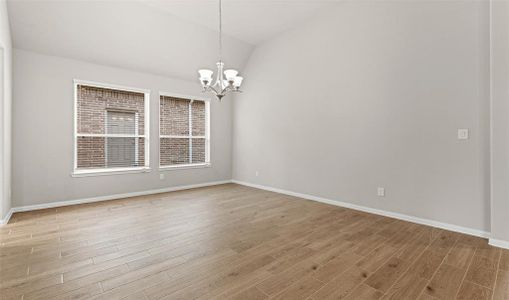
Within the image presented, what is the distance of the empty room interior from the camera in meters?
2.12

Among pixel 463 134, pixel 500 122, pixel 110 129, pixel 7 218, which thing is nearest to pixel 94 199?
pixel 7 218

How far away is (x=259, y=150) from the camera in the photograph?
19.2 ft

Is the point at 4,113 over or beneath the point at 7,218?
over

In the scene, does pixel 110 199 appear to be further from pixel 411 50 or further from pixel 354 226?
pixel 411 50

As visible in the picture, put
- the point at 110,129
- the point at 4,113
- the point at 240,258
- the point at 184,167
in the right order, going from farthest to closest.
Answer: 1. the point at 184,167
2. the point at 110,129
3. the point at 4,113
4. the point at 240,258

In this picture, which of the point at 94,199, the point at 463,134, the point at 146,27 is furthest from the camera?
the point at 94,199

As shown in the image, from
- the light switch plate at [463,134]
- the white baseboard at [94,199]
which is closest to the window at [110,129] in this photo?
the white baseboard at [94,199]

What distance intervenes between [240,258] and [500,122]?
321 cm

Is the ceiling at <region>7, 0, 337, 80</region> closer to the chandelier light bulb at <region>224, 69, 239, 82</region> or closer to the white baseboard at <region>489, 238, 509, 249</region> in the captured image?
the chandelier light bulb at <region>224, 69, 239, 82</region>

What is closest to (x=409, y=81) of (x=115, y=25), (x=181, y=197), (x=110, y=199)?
(x=181, y=197)

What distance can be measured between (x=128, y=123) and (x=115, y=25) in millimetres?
1934

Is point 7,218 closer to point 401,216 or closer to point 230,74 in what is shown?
point 230,74

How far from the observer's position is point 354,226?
10.5 ft

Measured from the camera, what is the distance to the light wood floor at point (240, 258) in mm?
1820
